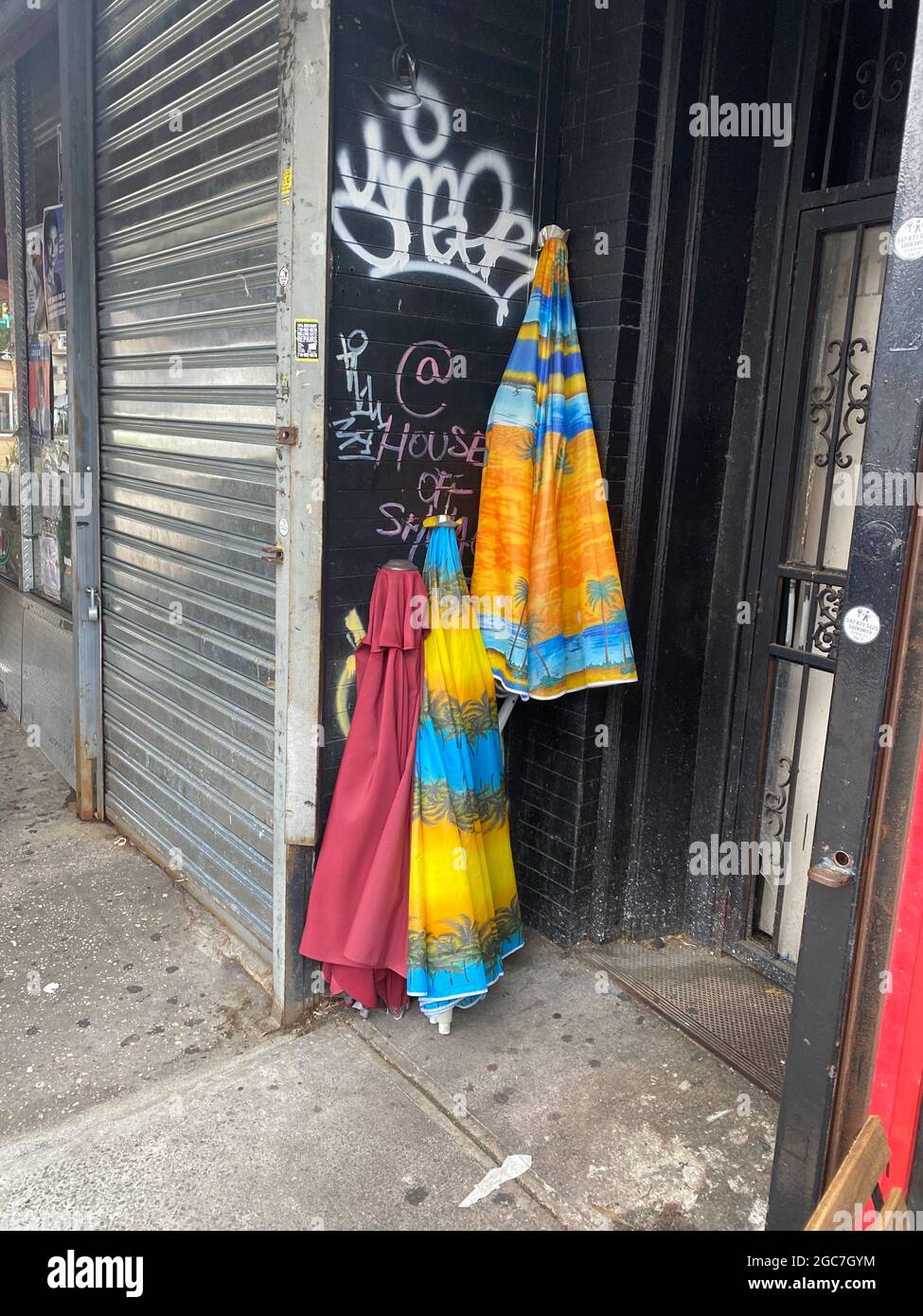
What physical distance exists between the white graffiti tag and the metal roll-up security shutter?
13.6 inches

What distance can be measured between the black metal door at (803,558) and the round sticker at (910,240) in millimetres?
1873

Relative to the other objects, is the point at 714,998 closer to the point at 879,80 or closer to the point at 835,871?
the point at 835,871

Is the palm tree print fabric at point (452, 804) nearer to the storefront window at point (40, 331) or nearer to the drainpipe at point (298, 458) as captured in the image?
the drainpipe at point (298, 458)

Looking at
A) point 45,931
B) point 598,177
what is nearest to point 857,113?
point 598,177

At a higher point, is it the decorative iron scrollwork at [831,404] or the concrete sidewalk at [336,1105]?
the decorative iron scrollwork at [831,404]

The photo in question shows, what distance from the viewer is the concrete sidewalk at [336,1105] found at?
9.11ft

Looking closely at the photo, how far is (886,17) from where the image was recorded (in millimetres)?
3287

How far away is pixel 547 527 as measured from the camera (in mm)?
3588

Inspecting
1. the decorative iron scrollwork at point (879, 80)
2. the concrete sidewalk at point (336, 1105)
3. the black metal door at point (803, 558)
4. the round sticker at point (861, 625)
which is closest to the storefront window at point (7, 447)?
the concrete sidewalk at point (336, 1105)

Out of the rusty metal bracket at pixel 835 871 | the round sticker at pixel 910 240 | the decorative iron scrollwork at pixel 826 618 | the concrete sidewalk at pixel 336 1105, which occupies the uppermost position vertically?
the round sticker at pixel 910 240

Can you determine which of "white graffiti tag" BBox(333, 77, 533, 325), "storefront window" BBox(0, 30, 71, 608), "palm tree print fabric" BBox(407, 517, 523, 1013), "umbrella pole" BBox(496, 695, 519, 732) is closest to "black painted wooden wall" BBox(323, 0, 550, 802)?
"white graffiti tag" BBox(333, 77, 533, 325)

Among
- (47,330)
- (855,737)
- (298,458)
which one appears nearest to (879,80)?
(298,458)

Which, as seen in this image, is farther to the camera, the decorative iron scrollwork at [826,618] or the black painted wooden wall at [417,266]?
the decorative iron scrollwork at [826,618]
